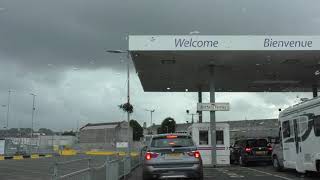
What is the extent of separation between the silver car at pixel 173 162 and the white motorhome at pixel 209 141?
49.2 feet

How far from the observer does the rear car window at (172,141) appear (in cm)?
1564

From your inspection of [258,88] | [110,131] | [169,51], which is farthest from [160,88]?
[110,131]

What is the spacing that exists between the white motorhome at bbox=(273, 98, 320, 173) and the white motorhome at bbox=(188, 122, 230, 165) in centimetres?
770

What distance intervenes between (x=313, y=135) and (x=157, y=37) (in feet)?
41.6

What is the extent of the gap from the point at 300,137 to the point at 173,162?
19.8 feet

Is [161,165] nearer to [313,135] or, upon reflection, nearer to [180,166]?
[180,166]

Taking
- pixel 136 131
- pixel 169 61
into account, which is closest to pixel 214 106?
pixel 169 61

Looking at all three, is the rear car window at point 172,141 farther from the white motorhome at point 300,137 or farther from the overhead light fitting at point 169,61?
the overhead light fitting at point 169,61

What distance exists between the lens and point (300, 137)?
738 inches

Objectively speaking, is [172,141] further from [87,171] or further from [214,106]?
[214,106]

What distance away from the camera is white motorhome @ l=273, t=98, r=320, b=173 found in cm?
1691

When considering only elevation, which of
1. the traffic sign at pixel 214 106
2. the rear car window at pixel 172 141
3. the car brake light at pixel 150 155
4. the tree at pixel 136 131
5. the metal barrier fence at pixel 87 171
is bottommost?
the metal barrier fence at pixel 87 171

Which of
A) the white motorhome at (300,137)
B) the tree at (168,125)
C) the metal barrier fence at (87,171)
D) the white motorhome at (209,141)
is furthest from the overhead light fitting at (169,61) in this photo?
the tree at (168,125)

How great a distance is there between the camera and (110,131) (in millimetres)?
96750
